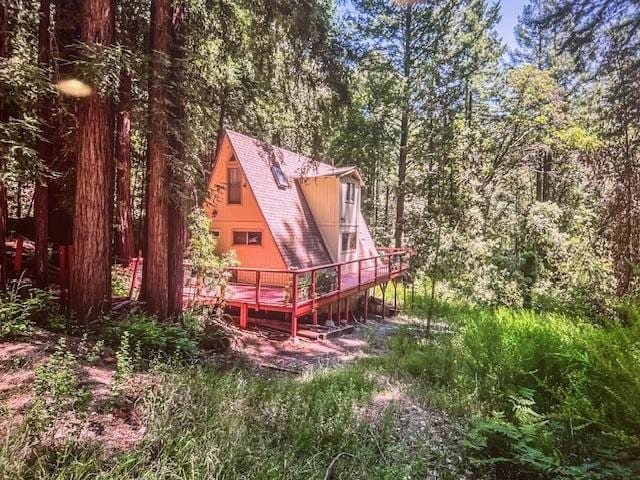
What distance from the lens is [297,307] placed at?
34.9 ft

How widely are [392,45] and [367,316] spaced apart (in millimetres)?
14010

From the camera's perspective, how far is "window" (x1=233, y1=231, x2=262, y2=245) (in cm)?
1484

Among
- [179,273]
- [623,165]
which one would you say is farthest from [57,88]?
[623,165]

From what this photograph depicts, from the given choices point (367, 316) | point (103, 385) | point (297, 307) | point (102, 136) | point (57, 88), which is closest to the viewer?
point (103, 385)

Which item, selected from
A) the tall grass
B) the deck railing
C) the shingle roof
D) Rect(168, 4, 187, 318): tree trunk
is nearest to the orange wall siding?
the shingle roof

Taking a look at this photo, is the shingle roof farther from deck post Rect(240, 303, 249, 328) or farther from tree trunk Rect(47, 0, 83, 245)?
tree trunk Rect(47, 0, 83, 245)

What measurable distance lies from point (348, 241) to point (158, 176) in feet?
42.1

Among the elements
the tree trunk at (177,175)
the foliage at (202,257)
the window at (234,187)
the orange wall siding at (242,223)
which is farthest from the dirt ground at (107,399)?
the window at (234,187)

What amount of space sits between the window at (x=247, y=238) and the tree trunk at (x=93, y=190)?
359 inches

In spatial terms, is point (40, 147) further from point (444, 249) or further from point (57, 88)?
point (444, 249)

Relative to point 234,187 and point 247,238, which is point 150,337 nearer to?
Answer: point 247,238

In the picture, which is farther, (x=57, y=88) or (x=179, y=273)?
(x=179, y=273)

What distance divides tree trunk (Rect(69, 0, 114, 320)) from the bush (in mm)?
472

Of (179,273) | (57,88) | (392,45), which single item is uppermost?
(392,45)
